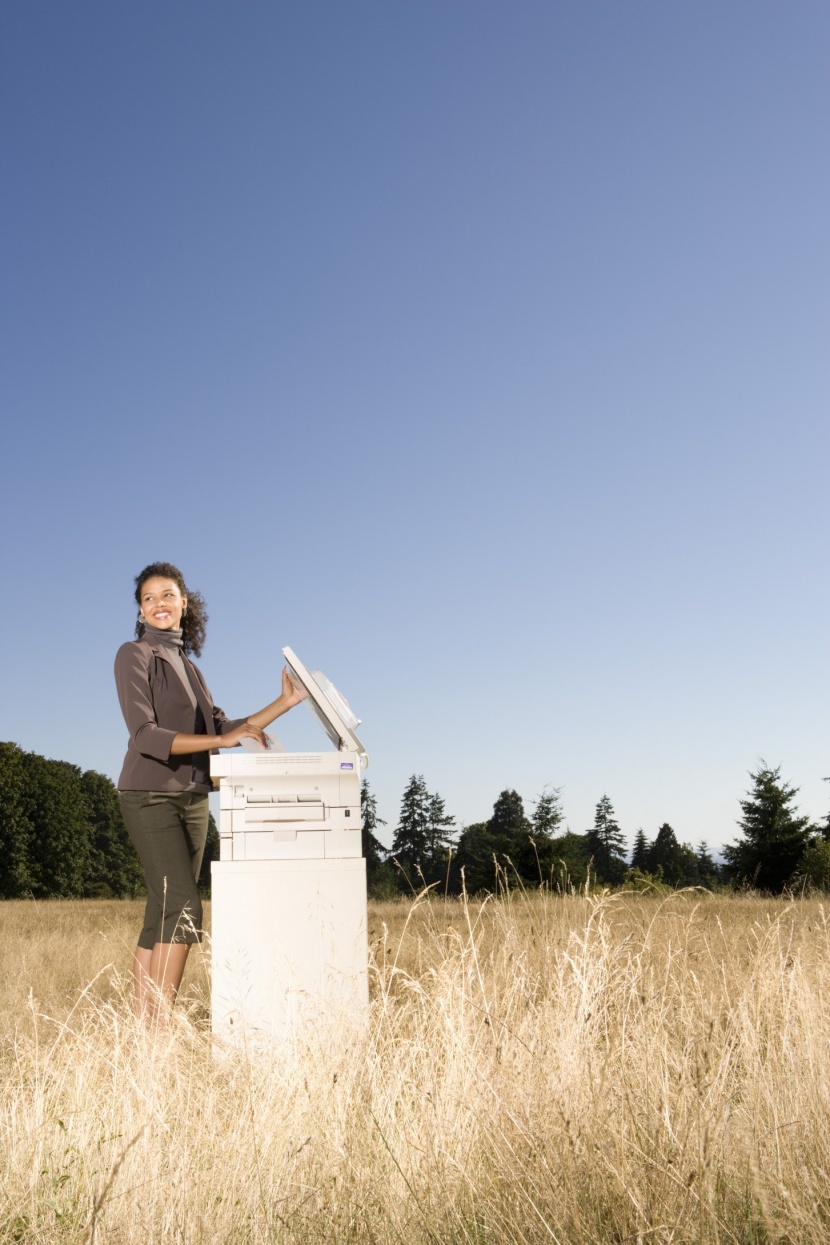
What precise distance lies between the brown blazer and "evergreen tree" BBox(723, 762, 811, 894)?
36700mm

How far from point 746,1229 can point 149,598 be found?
3.75 metres

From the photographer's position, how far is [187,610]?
5.41 meters

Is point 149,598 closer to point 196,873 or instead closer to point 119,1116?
point 196,873

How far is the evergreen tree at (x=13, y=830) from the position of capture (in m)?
41.3

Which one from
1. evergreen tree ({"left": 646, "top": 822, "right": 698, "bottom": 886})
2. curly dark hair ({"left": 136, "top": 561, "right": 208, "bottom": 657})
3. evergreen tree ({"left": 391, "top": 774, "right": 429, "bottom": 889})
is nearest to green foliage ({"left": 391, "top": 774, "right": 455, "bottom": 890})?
evergreen tree ({"left": 391, "top": 774, "right": 429, "bottom": 889})

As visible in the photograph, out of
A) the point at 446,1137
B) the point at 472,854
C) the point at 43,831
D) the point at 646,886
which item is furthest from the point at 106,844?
the point at 446,1137

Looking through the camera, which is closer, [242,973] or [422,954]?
[242,973]

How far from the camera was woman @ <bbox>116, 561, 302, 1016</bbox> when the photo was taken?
468 cm

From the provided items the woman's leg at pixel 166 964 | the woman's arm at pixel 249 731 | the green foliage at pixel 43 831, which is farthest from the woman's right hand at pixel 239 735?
the green foliage at pixel 43 831

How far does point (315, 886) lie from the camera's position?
14.6 feet

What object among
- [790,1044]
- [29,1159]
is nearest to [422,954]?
[790,1044]

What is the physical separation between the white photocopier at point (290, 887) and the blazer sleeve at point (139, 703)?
28 cm

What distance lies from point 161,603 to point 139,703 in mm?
575

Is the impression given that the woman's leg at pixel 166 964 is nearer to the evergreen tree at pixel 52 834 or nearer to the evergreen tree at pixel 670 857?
the evergreen tree at pixel 52 834
